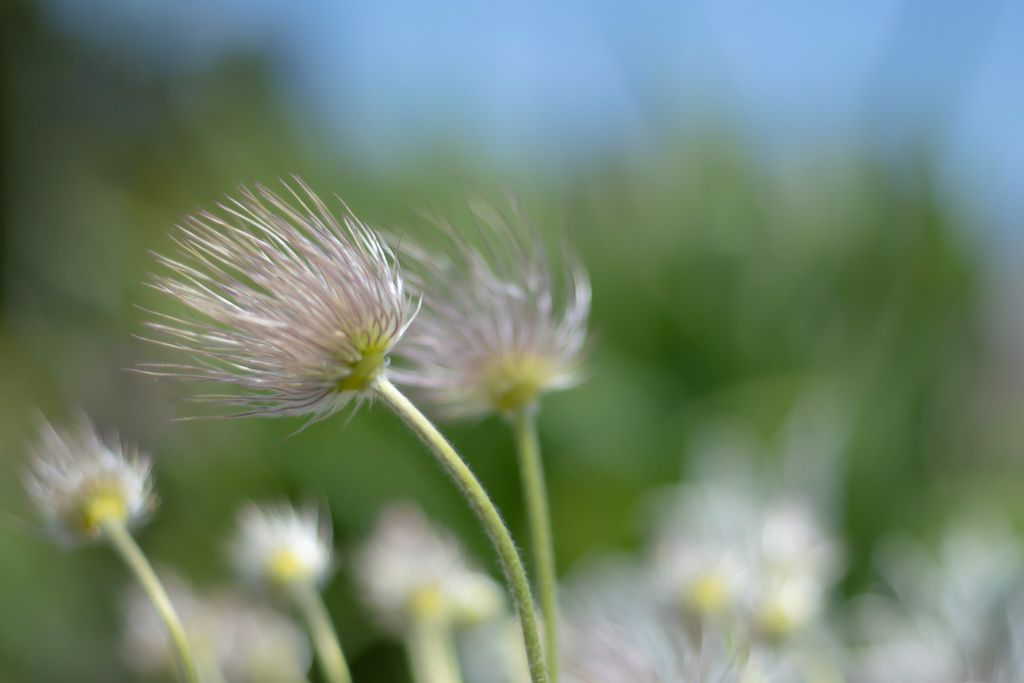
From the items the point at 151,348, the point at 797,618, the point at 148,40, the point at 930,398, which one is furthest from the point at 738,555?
the point at 148,40

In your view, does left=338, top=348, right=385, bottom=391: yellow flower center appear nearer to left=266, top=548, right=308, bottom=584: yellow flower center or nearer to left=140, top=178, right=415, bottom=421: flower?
left=140, top=178, right=415, bottom=421: flower

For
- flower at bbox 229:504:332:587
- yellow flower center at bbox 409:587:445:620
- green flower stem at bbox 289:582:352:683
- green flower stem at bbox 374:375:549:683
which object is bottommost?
green flower stem at bbox 374:375:549:683

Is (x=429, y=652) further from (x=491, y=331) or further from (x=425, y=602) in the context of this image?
(x=491, y=331)

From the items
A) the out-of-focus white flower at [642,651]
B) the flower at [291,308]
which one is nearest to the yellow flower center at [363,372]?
the flower at [291,308]

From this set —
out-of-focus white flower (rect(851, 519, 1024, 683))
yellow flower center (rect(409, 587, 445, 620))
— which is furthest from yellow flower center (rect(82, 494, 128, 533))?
out-of-focus white flower (rect(851, 519, 1024, 683))

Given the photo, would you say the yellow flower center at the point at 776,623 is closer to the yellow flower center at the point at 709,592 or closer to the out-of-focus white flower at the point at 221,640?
the yellow flower center at the point at 709,592

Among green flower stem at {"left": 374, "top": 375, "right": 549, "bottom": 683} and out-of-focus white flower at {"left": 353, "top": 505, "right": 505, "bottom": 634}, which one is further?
out-of-focus white flower at {"left": 353, "top": 505, "right": 505, "bottom": 634}
